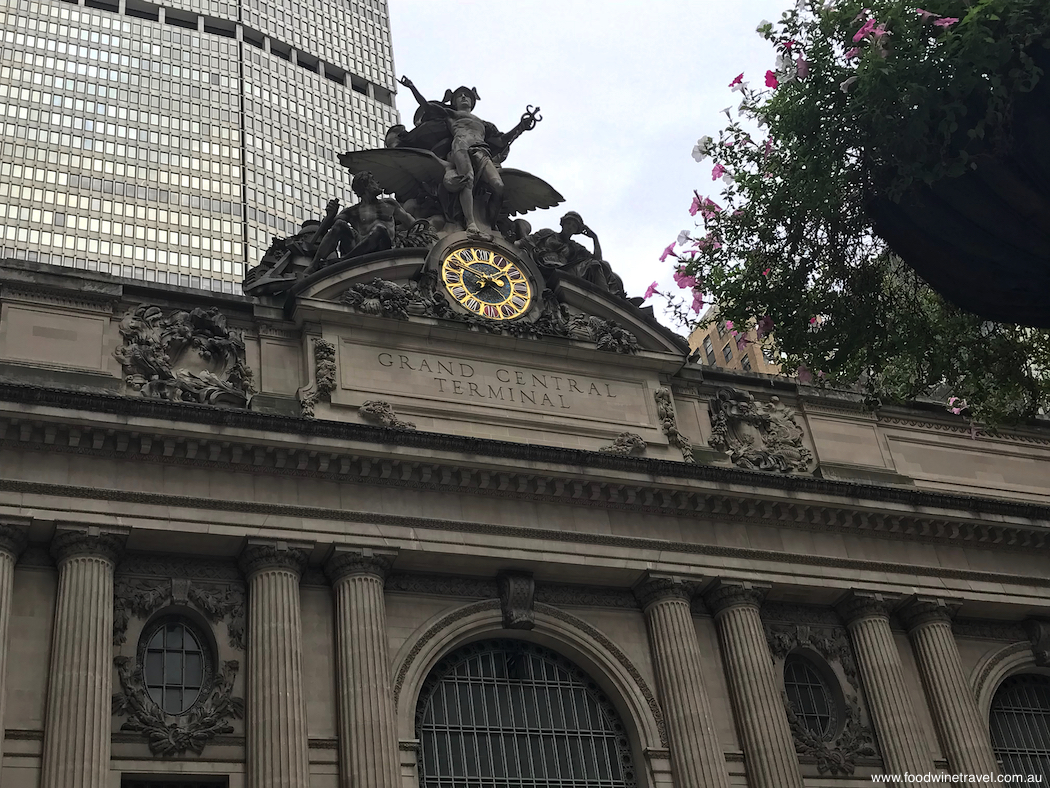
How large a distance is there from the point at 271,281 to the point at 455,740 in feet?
36.8

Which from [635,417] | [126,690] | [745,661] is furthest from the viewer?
[635,417]

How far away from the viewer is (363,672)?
25.4m

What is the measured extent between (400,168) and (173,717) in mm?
15990

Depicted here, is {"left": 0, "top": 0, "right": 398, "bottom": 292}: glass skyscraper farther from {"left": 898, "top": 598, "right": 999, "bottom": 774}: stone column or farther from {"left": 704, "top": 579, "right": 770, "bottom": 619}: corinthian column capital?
{"left": 898, "top": 598, "right": 999, "bottom": 774}: stone column

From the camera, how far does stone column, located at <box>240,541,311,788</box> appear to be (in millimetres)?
23781

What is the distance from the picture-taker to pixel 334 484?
27.5 m

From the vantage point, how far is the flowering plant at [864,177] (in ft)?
58.3

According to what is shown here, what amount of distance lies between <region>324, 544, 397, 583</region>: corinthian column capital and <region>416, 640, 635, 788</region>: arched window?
9.17ft

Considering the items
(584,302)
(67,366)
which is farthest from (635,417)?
(67,366)

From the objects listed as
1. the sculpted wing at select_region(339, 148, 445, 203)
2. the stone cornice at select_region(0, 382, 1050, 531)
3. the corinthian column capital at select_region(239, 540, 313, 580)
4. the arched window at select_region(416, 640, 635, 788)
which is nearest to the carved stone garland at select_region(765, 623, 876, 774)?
the stone cornice at select_region(0, 382, 1050, 531)

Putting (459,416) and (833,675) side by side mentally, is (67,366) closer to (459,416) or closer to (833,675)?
(459,416)

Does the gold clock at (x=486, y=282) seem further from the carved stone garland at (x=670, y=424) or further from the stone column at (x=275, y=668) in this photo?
the stone column at (x=275, y=668)

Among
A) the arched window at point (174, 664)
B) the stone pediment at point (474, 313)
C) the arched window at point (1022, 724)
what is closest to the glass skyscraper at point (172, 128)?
the stone pediment at point (474, 313)

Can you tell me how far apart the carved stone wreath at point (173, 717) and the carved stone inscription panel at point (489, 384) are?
296 inches
